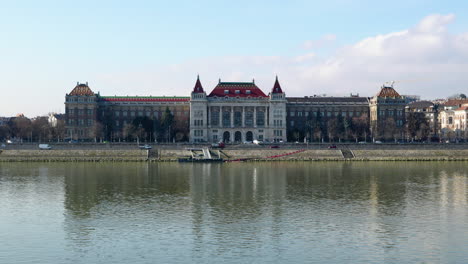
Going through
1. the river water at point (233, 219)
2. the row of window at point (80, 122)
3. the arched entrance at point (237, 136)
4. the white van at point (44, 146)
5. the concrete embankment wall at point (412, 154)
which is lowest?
the river water at point (233, 219)

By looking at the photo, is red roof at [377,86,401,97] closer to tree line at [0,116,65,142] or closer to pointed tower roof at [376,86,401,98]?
pointed tower roof at [376,86,401,98]

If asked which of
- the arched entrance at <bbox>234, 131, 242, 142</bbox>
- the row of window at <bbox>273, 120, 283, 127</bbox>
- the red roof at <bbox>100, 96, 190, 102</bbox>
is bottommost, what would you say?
the arched entrance at <bbox>234, 131, 242, 142</bbox>

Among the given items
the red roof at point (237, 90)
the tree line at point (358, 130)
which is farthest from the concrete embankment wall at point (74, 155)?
the tree line at point (358, 130)

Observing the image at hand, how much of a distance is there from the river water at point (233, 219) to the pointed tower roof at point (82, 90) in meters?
89.4

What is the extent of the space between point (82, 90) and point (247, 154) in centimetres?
6671

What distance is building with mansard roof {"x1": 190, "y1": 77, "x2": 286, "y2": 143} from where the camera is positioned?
558ft

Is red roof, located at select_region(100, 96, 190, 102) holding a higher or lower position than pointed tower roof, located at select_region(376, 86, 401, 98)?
lower

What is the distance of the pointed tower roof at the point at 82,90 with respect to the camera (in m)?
173

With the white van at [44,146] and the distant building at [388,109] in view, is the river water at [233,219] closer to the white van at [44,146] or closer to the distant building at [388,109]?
the white van at [44,146]

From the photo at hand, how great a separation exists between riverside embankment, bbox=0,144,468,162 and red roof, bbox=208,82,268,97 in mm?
42379

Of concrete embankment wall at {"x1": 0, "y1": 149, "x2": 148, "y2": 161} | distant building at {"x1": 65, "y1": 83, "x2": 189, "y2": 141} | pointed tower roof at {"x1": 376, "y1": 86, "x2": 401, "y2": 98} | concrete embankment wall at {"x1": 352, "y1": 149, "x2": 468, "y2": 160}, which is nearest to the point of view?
concrete embankment wall at {"x1": 0, "y1": 149, "x2": 148, "y2": 161}

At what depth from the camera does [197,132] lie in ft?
557

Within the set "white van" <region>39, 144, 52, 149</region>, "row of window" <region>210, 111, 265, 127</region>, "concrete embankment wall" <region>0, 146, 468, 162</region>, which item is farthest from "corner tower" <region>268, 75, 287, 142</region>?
"white van" <region>39, 144, 52, 149</region>

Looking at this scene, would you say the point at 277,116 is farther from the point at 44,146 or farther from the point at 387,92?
the point at 44,146
